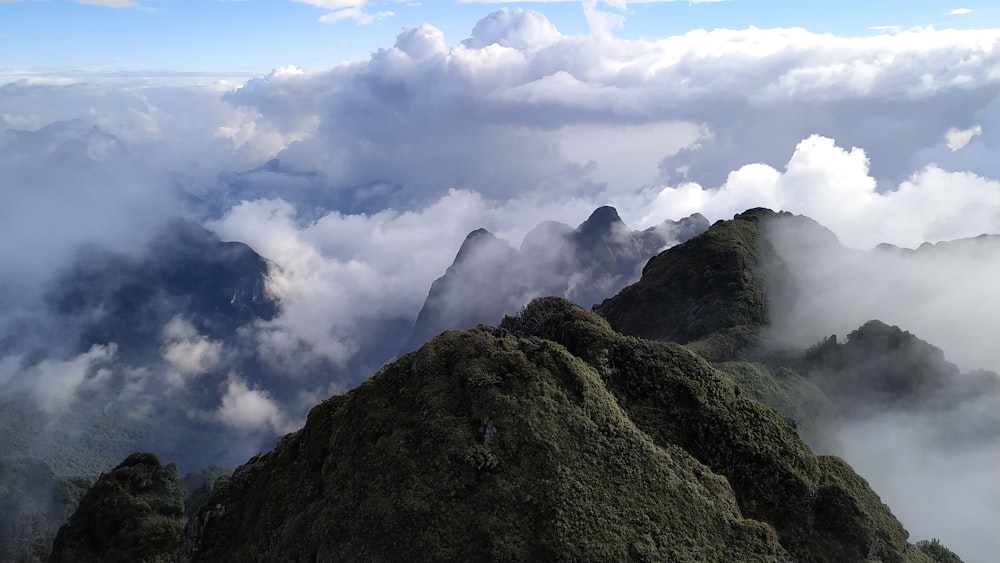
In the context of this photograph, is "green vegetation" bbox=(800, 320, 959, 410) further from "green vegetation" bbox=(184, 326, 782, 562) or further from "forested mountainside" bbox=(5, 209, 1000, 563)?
"green vegetation" bbox=(184, 326, 782, 562)

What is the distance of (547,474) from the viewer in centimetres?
2711

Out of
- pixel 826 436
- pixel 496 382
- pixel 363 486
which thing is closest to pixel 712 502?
pixel 496 382

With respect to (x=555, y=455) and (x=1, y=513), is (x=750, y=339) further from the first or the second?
(x=1, y=513)

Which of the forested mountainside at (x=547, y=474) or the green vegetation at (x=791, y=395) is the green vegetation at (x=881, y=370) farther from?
the forested mountainside at (x=547, y=474)

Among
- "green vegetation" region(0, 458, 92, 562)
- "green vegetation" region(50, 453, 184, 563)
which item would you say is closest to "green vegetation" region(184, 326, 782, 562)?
"green vegetation" region(50, 453, 184, 563)

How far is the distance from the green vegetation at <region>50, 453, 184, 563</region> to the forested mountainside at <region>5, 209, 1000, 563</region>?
18.3 meters

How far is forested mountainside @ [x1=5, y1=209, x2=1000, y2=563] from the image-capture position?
26109 millimetres

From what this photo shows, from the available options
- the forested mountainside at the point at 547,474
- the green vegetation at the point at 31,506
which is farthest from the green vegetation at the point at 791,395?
the green vegetation at the point at 31,506

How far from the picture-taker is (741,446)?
3375cm

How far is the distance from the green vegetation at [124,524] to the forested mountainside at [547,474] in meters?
18.3

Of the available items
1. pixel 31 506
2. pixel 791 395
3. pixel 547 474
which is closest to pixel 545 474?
pixel 547 474

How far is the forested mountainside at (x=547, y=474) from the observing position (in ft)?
85.7

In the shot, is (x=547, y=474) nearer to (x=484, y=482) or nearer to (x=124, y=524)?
(x=484, y=482)

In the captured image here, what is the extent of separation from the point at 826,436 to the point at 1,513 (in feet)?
382
